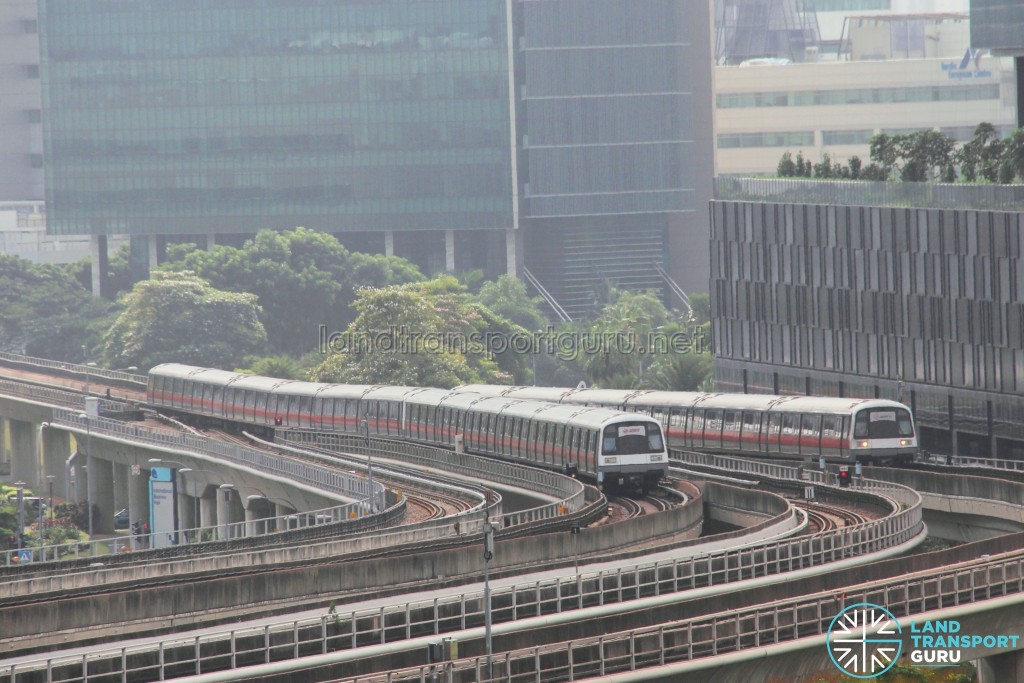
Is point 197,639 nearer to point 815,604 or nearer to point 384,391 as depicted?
point 815,604

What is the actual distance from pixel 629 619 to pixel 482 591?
4.38m

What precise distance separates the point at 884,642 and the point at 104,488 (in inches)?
3435

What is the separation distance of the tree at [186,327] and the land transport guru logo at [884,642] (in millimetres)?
130640

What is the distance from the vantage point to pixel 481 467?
83.6 meters

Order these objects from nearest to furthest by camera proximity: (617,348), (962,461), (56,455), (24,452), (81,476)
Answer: (962,461) → (81,476) → (56,455) → (24,452) → (617,348)

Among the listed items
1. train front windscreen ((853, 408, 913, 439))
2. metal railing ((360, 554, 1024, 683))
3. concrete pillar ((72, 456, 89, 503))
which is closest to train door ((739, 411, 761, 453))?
train front windscreen ((853, 408, 913, 439))

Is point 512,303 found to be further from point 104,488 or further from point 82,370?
point 104,488

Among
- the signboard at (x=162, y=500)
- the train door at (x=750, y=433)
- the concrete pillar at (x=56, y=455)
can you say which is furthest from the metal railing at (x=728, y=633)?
the concrete pillar at (x=56, y=455)

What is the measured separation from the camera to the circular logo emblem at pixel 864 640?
40.4 m

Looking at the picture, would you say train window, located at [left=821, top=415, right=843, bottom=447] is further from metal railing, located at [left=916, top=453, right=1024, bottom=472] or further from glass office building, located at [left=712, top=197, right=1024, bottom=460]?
glass office building, located at [left=712, top=197, right=1024, bottom=460]

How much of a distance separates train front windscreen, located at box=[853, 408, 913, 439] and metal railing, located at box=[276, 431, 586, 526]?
1249 cm

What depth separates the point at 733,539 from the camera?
55.7 m

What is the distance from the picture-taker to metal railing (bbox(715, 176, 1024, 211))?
92.4 meters

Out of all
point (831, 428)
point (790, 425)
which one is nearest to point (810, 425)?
point (790, 425)
